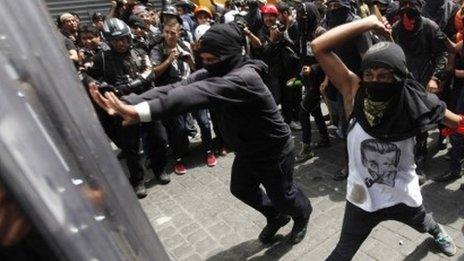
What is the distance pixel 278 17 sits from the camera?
5.77m

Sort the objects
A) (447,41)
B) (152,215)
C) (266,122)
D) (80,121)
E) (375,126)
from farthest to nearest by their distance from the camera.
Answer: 1. (152,215)
2. (447,41)
3. (266,122)
4. (375,126)
5. (80,121)

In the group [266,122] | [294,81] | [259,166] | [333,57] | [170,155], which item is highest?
[333,57]

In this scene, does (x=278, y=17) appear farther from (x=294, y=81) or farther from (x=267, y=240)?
(x=267, y=240)

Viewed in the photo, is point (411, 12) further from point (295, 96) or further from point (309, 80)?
point (295, 96)

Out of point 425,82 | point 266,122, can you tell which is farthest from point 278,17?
point 266,122

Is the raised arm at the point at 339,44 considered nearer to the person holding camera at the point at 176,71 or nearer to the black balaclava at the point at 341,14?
the black balaclava at the point at 341,14

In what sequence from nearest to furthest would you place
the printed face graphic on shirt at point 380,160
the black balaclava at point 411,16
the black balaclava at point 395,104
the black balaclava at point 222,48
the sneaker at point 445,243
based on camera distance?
the black balaclava at point 395,104, the printed face graphic on shirt at point 380,160, the black balaclava at point 222,48, the sneaker at point 445,243, the black balaclava at point 411,16

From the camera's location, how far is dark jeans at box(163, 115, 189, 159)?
545 cm

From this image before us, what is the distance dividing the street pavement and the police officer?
0.52 m

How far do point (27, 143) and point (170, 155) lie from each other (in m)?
5.65

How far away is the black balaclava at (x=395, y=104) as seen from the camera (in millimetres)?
2375

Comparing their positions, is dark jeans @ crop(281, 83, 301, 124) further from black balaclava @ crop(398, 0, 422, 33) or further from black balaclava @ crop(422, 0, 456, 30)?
black balaclava @ crop(398, 0, 422, 33)

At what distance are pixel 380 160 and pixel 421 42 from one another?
226cm

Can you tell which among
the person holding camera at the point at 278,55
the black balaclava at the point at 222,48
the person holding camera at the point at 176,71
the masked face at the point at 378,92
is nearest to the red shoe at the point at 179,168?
the person holding camera at the point at 176,71
